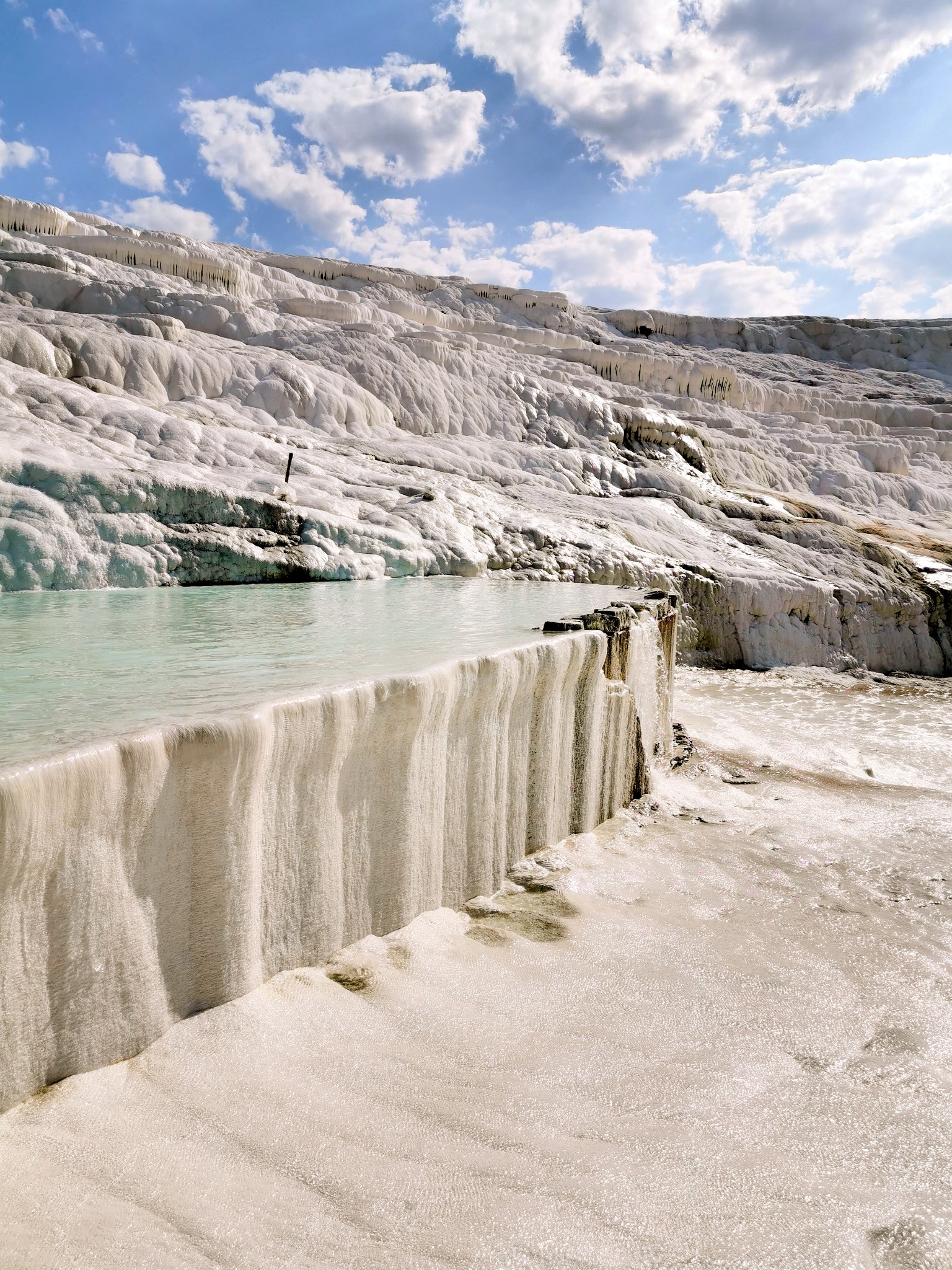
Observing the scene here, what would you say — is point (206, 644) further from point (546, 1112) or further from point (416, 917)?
point (546, 1112)

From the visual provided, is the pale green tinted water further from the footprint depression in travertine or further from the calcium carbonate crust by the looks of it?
the calcium carbonate crust

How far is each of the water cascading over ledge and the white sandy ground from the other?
0.09 metres

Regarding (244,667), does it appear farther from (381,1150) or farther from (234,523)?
(234,523)

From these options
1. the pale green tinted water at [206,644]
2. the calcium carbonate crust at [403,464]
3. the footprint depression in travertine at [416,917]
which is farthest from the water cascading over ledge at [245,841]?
the calcium carbonate crust at [403,464]

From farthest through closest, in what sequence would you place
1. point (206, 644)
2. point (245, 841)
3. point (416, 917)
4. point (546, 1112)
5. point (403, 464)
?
1. point (403, 464)
2. point (206, 644)
3. point (416, 917)
4. point (245, 841)
5. point (546, 1112)

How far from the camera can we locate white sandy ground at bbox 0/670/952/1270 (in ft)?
4.70

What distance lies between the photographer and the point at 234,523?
6.74 m

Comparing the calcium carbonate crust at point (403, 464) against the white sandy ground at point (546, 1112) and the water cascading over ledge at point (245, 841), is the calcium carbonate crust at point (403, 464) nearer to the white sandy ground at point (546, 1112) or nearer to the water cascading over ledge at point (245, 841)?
the water cascading over ledge at point (245, 841)

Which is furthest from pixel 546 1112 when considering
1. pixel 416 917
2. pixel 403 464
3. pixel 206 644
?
pixel 403 464

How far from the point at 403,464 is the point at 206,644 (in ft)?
24.0

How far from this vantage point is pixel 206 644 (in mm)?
3408

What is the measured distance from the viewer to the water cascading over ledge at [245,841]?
160cm

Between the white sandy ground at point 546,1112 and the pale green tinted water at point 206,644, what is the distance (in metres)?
0.77

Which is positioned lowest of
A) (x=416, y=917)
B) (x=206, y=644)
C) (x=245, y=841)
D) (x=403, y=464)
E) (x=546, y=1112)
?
(x=546, y=1112)
